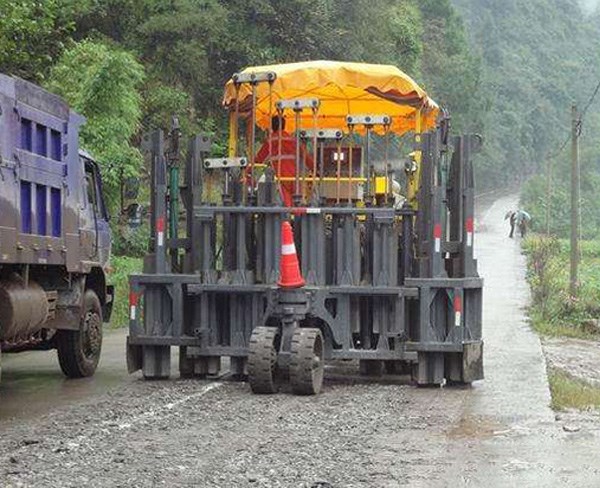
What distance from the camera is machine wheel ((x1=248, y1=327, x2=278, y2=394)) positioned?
33.5 feet

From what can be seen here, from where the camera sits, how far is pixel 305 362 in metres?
10.1

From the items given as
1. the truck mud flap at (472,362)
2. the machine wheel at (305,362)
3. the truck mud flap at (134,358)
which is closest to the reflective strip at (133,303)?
the truck mud flap at (134,358)

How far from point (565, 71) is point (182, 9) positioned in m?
95.6

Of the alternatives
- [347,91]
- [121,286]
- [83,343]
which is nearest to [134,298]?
[83,343]

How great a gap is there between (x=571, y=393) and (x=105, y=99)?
535 inches

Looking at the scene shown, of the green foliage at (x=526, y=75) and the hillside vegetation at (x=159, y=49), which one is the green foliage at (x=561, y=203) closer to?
the green foliage at (x=526, y=75)

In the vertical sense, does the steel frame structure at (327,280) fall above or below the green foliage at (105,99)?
below

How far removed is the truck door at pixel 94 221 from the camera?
1223 cm

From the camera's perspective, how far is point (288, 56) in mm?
35094

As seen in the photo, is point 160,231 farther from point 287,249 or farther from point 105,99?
Result: point 105,99

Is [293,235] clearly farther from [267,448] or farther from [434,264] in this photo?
[267,448]

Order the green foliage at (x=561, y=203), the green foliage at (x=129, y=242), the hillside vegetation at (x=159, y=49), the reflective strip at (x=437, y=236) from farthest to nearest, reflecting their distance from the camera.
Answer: the green foliage at (x=561, y=203), the green foliage at (x=129, y=242), the hillside vegetation at (x=159, y=49), the reflective strip at (x=437, y=236)

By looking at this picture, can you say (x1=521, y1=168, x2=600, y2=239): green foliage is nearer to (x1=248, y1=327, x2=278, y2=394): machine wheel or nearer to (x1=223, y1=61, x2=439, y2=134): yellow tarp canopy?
(x1=223, y1=61, x2=439, y2=134): yellow tarp canopy

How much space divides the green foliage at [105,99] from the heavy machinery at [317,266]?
9878 millimetres
